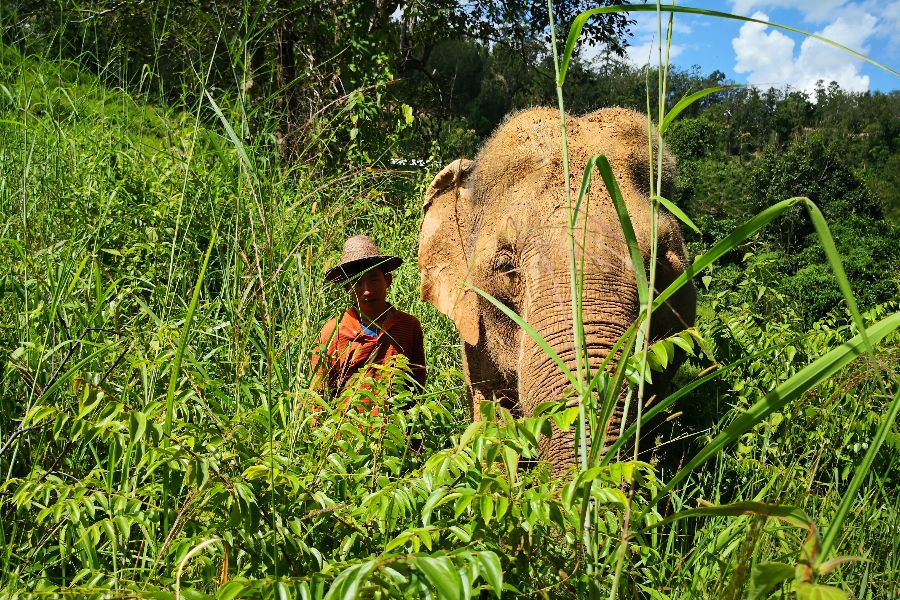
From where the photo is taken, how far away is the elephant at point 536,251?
397cm

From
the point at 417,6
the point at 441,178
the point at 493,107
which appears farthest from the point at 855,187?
the point at 441,178

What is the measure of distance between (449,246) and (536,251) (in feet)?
3.28

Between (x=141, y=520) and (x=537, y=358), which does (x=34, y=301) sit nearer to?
(x=141, y=520)

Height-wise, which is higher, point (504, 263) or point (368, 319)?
point (504, 263)

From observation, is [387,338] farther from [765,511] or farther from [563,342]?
[765,511]

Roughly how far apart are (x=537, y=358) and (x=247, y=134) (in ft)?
5.64

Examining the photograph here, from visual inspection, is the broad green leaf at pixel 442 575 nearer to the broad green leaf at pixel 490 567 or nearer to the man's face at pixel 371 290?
the broad green leaf at pixel 490 567

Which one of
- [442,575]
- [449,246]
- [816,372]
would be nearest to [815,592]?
[816,372]

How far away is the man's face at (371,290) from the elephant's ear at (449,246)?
0.70 meters

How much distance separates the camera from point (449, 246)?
17.8 ft

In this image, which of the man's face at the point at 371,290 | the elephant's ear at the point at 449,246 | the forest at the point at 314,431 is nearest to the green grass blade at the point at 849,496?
the forest at the point at 314,431

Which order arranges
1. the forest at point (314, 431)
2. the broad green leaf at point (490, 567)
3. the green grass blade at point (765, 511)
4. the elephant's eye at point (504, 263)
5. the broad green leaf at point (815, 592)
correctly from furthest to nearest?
the elephant's eye at point (504, 263)
the forest at point (314, 431)
the broad green leaf at point (490, 567)
the green grass blade at point (765, 511)
the broad green leaf at point (815, 592)

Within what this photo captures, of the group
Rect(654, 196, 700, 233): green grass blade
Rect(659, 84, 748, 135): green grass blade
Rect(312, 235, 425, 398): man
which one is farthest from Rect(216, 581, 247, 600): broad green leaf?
Rect(312, 235, 425, 398): man

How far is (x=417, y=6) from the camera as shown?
11.8 m
